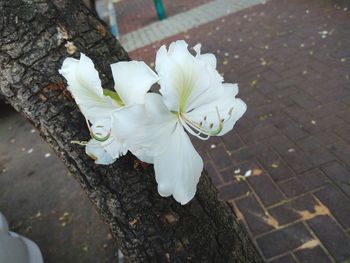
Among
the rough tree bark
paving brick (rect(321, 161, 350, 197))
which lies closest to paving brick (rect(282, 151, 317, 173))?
paving brick (rect(321, 161, 350, 197))

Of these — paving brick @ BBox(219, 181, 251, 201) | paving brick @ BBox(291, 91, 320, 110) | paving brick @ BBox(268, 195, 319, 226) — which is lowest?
paving brick @ BBox(291, 91, 320, 110)

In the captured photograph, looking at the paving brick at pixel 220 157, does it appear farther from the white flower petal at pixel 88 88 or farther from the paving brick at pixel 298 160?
the white flower petal at pixel 88 88

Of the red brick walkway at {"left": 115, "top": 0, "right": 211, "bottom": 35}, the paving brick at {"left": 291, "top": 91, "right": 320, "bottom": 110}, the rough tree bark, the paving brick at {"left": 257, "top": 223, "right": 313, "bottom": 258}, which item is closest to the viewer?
the rough tree bark

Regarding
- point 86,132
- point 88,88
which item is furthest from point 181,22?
point 88,88

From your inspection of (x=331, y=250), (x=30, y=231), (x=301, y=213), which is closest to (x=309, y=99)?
(x=301, y=213)

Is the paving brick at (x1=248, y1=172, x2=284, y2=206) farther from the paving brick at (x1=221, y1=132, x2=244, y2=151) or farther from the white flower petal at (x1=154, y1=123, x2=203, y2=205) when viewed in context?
the white flower petal at (x1=154, y1=123, x2=203, y2=205)

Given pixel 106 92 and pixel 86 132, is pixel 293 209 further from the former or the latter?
pixel 106 92

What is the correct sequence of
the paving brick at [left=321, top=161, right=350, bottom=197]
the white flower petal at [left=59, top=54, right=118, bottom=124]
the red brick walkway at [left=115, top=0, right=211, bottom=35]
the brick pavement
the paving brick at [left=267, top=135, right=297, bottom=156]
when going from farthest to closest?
the red brick walkway at [left=115, top=0, right=211, bottom=35] < the brick pavement < the paving brick at [left=267, top=135, right=297, bottom=156] < the paving brick at [left=321, top=161, right=350, bottom=197] < the white flower petal at [left=59, top=54, right=118, bottom=124]

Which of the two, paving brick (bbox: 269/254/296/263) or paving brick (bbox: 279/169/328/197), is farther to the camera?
paving brick (bbox: 279/169/328/197)

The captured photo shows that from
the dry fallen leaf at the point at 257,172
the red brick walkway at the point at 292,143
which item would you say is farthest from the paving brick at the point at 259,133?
the dry fallen leaf at the point at 257,172
